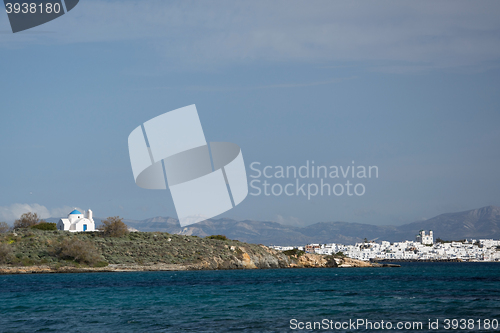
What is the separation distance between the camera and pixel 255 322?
20.9 meters

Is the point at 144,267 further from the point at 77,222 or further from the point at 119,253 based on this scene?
the point at 77,222

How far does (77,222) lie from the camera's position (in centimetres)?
9312

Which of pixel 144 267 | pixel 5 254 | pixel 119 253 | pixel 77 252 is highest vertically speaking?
pixel 5 254

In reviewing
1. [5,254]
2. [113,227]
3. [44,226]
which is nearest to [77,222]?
[44,226]

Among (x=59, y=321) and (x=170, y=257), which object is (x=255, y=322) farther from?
(x=170, y=257)

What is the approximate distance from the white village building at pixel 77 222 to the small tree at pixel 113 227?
9239 mm

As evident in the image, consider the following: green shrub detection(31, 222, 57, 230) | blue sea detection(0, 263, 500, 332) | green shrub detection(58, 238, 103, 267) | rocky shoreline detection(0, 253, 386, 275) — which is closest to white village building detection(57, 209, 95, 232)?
green shrub detection(31, 222, 57, 230)

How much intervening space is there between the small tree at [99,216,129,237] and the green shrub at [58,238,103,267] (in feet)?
46.4

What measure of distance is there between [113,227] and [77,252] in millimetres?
15961

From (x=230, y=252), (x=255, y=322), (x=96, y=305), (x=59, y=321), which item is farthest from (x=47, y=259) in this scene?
(x=255, y=322)

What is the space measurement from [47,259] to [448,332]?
2403 inches

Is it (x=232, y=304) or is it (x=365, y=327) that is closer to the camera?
(x=365, y=327)

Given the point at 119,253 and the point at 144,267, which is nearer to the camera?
the point at 144,267

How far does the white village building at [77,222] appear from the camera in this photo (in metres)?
92.5
